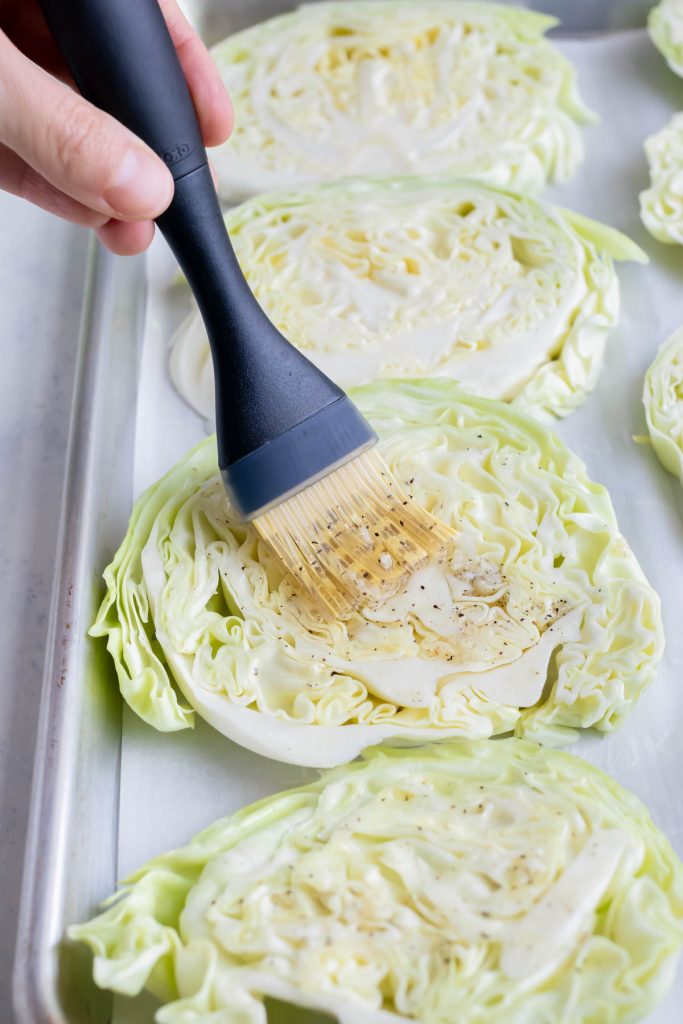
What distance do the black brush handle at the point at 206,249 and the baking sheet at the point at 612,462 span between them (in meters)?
0.37

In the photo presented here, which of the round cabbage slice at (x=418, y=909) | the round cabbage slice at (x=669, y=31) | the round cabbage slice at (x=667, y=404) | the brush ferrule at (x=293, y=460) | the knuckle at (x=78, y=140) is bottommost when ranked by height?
the round cabbage slice at (x=418, y=909)

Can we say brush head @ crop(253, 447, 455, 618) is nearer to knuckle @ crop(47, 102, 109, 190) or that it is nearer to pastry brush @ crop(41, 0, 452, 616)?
pastry brush @ crop(41, 0, 452, 616)

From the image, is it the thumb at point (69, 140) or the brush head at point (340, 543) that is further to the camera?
the brush head at point (340, 543)

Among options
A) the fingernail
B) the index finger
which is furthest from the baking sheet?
the fingernail

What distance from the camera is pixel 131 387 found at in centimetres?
192

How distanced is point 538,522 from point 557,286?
1.82 ft

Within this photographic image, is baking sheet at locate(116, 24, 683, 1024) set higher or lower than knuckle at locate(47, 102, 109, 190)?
lower

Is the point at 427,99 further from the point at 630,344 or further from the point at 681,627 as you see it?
the point at 681,627

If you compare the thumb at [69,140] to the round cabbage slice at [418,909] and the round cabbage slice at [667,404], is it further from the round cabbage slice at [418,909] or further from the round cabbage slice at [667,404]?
the round cabbage slice at [667,404]

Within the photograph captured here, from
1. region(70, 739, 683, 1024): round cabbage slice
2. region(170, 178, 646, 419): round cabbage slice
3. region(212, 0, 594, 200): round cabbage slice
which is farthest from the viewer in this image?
region(212, 0, 594, 200): round cabbage slice

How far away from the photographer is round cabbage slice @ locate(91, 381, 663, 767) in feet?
4.64

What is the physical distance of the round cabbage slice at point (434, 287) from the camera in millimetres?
1869

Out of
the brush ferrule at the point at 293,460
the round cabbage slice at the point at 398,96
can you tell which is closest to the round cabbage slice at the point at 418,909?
the brush ferrule at the point at 293,460

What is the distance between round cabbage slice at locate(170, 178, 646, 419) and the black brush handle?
0.43 m
